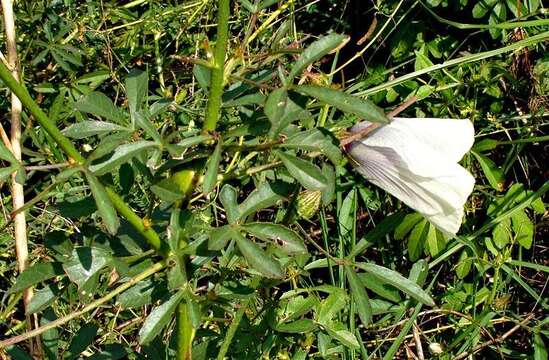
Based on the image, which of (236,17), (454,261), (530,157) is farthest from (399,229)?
(236,17)

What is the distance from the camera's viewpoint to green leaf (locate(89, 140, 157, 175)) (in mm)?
809

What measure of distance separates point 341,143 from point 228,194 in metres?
0.13

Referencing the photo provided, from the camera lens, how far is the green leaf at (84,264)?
90 cm

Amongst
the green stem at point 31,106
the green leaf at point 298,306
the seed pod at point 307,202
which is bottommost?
the green leaf at point 298,306

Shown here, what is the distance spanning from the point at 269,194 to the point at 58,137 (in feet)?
0.83

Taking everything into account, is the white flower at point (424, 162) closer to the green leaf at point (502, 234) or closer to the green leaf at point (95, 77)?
the green leaf at point (502, 234)

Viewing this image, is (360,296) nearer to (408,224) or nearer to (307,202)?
(307,202)

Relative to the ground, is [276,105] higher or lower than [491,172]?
higher

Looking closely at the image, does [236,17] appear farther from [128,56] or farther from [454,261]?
[454,261]

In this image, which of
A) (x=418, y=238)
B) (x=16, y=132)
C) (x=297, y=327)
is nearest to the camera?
(x=297, y=327)

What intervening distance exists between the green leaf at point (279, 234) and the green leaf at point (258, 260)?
0.02 meters

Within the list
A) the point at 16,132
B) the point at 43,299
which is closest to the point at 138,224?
the point at 43,299

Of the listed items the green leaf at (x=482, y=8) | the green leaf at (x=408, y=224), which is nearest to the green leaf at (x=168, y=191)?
the green leaf at (x=408, y=224)

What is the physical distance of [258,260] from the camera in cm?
86
